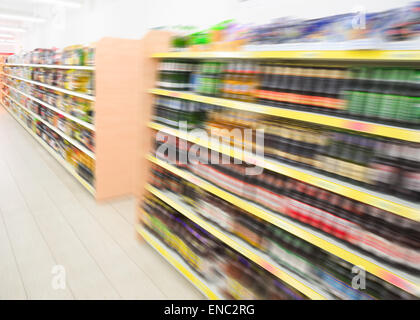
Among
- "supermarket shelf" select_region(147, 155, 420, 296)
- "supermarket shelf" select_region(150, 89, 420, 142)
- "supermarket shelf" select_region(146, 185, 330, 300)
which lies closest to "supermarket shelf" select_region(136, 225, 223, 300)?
"supermarket shelf" select_region(146, 185, 330, 300)

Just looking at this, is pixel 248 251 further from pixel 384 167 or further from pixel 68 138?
pixel 68 138

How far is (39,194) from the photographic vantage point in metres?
3.58

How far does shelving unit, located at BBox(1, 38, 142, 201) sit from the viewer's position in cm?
304

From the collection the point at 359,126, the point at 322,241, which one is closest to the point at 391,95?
the point at 359,126

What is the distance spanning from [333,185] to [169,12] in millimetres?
2811

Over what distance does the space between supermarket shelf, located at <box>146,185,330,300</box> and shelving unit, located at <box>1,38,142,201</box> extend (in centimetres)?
95

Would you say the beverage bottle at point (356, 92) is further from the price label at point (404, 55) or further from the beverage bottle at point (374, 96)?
the price label at point (404, 55)

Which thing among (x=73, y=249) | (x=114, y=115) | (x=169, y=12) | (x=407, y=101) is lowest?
(x=73, y=249)

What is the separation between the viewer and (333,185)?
49.1 inches

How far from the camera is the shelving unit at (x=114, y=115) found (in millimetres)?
3043

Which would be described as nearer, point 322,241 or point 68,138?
point 322,241

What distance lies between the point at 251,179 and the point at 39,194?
299cm

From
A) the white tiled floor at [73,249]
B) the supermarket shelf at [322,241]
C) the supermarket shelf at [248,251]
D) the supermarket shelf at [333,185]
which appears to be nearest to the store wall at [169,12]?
the supermarket shelf at [333,185]
